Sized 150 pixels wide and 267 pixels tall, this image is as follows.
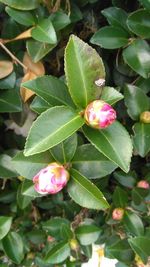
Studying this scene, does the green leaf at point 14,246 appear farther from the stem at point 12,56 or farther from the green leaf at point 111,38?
the green leaf at point 111,38

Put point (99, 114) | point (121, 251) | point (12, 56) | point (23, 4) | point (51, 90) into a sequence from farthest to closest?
1. point (121, 251)
2. point (12, 56)
3. point (23, 4)
4. point (51, 90)
5. point (99, 114)

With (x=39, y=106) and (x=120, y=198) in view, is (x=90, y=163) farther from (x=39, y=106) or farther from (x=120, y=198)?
(x=120, y=198)

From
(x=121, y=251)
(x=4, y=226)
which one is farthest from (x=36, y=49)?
(x=121, y=251)

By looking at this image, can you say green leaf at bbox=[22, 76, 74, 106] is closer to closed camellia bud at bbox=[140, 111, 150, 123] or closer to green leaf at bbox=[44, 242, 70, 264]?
closed camellia bud at bbox=[140, 111, 150, 123]

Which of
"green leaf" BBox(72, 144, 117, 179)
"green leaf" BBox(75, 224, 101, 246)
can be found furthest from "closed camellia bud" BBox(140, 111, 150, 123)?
"green leaf" BBox(75, 224, 101, 246)

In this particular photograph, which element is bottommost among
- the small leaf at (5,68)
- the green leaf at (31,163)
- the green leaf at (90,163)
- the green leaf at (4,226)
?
the green leaf at (4,226)

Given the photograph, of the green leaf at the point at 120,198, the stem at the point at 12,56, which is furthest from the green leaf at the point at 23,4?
the green leaf at the point at 120,198
